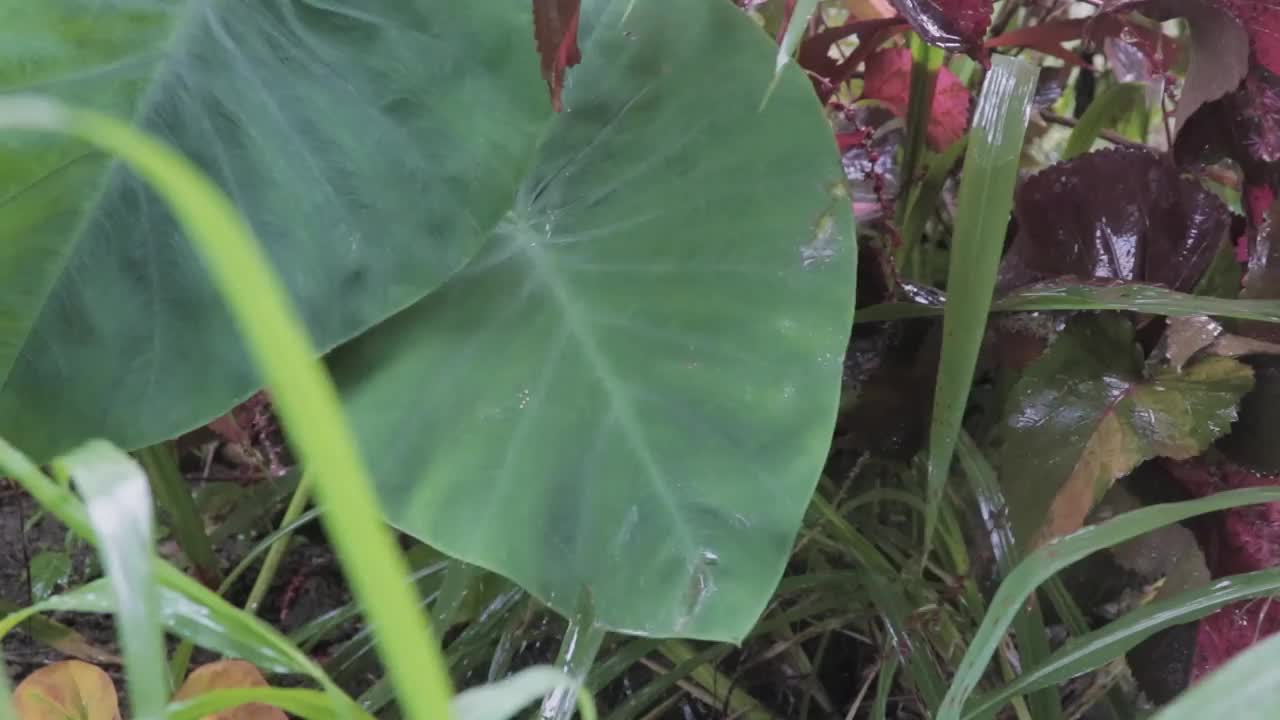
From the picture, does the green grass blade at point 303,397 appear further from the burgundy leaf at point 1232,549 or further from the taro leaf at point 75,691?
the burgundy leaf at point 1232,549

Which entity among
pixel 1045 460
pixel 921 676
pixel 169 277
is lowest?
pixel 921 676

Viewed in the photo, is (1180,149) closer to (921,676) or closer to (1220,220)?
(1220,220)

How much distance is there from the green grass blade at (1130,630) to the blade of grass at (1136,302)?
0.14 metres

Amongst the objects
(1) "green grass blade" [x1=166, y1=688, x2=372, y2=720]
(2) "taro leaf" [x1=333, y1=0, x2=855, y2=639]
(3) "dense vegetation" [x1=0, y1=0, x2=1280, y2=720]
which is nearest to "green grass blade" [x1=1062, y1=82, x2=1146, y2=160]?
(3) "dense vegetation" [x1=0, y1=0, x2=1280, y2=720]

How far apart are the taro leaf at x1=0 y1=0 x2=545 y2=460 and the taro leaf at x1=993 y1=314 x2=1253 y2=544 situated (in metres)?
0.35

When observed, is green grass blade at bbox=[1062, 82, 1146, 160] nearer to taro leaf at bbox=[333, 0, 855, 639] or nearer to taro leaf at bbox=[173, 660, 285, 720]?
taro leaf at bbox=[333, 0, 855, 639]

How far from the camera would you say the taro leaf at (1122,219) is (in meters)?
0.56

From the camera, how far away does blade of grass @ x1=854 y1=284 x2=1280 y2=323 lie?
46cm

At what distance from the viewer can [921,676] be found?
1.81ft

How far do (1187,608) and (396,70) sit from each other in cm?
54

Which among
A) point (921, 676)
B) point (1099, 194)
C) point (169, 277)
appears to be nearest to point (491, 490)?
point (169, 277)

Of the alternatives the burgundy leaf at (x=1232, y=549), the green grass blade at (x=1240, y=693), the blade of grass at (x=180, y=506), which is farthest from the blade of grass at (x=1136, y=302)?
the blade of grass at (x=180, y=506)

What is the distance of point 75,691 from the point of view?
0.47 meters

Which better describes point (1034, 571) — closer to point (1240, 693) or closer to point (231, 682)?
point (1240, 693)
